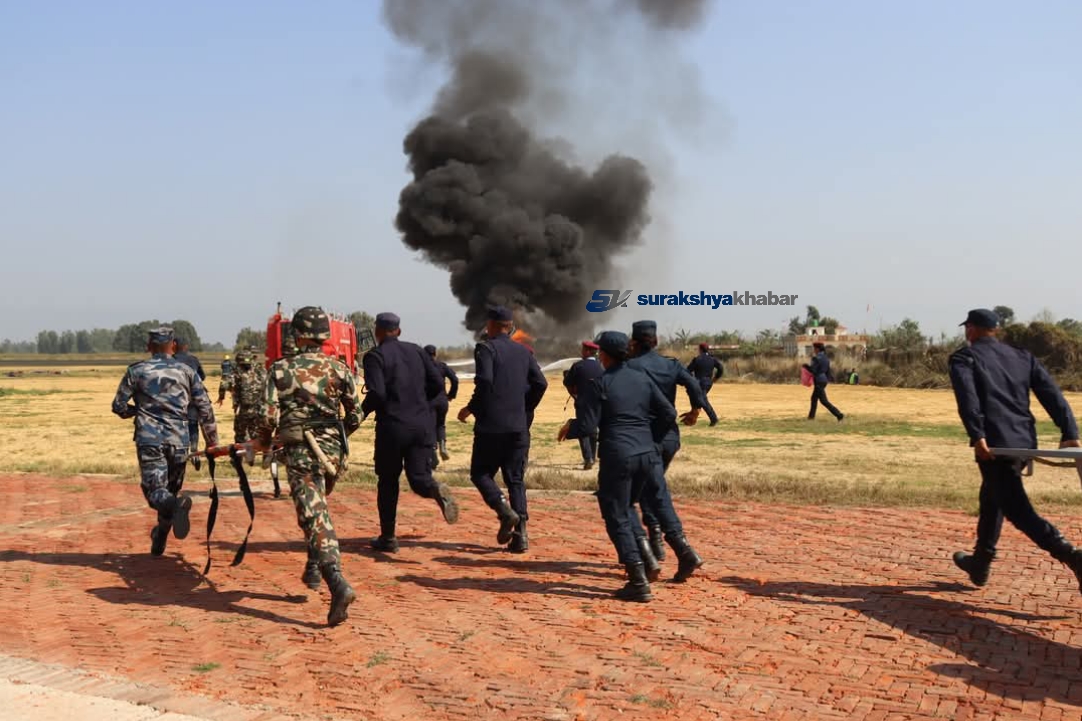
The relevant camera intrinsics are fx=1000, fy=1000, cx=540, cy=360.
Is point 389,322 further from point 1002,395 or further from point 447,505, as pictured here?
point 1002,395

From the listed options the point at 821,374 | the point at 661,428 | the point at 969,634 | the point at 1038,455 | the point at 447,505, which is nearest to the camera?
the point at 1038,455

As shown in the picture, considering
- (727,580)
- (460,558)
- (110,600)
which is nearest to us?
(110,600)

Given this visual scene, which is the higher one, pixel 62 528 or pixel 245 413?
pixel 245 413

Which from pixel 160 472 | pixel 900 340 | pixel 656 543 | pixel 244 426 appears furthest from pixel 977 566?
pixel 900 340

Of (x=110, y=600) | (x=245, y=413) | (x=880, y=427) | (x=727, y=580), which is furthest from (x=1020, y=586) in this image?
(x=880, y=427)

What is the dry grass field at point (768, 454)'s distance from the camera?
1038 centimetres

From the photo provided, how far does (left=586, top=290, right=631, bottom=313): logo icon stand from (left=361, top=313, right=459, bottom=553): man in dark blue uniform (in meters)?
42.4

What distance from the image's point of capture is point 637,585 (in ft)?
18.7

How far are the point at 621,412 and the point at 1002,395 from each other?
212 cm

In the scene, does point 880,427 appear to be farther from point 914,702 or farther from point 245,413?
point 914,702

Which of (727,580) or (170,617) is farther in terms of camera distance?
(727,580)

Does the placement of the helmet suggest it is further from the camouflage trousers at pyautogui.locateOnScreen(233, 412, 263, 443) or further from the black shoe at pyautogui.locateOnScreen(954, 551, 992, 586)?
the camouflage trousers at pyautogui.locateOnScreen(233, 412, 263, 443)

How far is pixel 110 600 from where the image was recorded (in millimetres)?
5816

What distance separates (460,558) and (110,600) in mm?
2299
